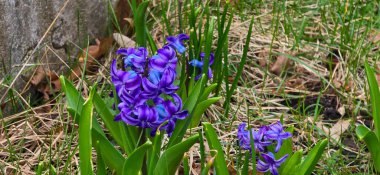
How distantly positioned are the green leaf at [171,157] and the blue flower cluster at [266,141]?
17 centimetres

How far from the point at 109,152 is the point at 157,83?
31 centimetres

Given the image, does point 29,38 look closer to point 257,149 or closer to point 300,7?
point 257,149

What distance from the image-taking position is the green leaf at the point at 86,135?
5.59ft

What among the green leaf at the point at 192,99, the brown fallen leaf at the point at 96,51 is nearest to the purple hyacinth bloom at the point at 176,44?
the green leaf at the point at 192,99

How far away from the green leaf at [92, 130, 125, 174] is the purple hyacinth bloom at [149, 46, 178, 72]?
266mm

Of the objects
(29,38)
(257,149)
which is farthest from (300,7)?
(257,149)

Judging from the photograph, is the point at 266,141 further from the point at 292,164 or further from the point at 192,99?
the point at 192,99

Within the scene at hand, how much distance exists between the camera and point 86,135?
5.63ft

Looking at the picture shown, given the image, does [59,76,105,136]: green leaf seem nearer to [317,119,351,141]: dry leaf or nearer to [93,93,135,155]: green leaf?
[93,93,135,155]: green leaf

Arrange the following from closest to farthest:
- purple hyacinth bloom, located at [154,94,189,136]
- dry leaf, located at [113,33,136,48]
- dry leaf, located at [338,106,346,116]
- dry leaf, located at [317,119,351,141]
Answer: purple hyacinth bloom, located at [154,94,189,136] → dry leaf, located at [317,119,351,141] → dry leaf, located at [338,106,346,116] → dry leaf, located at [113,33,136,48]

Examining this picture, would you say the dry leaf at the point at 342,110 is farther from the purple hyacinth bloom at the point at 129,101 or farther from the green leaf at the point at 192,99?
the purple hyacinth bloom at the point at 129,101

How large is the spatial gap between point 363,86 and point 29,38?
144 centimetres

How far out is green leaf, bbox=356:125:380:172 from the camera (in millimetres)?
2053

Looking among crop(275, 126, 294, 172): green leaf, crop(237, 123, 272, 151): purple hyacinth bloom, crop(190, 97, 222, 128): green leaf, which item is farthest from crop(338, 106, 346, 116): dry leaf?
crop(237, 123, 272, 151): purple hyacinth bloom
